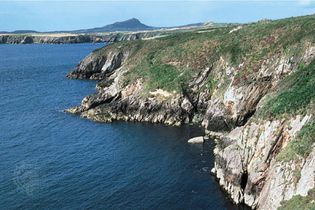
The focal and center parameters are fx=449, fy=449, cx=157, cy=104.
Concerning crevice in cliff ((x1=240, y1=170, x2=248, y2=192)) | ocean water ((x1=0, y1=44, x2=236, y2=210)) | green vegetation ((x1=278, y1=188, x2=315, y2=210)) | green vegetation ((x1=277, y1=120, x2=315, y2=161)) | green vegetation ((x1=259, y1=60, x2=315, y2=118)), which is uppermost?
green vegetation ((x1=259, y1=60, x2=315, y2=118))

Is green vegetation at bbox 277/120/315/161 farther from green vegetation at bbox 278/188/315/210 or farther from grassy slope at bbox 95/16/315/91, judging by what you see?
grassy slope at bbox 95/16/315/91

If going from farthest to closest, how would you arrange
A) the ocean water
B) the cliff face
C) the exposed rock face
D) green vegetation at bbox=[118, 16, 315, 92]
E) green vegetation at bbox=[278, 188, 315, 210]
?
green vegetation at bbox=[118, 16, 315, 92], the ocean water, the cliff face, the exposed rock face, green vegetation at bbox=[278, 188, 315, 210]

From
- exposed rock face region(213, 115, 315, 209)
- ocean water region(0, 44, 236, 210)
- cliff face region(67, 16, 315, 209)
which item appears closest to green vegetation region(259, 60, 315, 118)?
cliff face region(67, 16, 315, 209)

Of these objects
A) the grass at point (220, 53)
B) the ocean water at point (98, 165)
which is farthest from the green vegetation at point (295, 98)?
the grass at point (220, 53)

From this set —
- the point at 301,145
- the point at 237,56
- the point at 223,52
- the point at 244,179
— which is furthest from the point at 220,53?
the point at 301,145

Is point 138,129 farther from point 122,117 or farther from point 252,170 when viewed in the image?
point 252,170

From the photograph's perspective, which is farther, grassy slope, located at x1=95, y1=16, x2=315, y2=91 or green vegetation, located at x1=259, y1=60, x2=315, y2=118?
grassy slope, located at x1=95, y1=16, x2=315, y2=91

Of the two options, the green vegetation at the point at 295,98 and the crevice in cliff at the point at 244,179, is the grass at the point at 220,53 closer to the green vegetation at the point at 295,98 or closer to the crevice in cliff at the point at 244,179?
the green vegetation at the point at 295,98

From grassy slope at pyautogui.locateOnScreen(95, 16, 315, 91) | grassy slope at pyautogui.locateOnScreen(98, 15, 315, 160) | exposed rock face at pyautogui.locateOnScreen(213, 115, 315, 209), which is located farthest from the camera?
grassy slope at pyautogui.locateOnScreen(95, 16, 315, 91)
